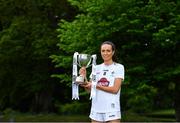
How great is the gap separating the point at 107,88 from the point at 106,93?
69mm

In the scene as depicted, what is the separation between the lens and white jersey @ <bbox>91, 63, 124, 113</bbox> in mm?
6074

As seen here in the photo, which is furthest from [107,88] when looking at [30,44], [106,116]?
[30,44]

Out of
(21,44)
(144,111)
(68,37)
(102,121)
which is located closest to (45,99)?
(21,44)

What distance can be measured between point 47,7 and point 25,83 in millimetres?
5964

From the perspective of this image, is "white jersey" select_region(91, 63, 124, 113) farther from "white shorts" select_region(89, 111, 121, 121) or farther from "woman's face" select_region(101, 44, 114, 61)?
"woman's face" select_region(101, 44, 114, 61)

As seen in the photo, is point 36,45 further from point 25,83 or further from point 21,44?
point 25,83

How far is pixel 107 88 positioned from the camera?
6.05 metres

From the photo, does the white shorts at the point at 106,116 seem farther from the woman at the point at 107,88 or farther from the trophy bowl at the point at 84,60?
the trophy bowl at the point at 84,60

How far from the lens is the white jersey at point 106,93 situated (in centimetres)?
607

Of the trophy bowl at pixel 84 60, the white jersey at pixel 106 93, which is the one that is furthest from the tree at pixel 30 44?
the white jersey at pixel 106 93

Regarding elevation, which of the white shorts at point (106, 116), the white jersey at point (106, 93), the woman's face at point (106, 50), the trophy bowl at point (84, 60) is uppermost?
the woman's face at point (106, 50)

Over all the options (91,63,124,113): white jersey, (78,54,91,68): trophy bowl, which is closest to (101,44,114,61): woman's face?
(91,63,124,113): white jersey

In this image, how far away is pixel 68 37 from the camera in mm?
25297

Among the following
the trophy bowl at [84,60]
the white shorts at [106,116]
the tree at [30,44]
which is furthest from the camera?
the tree at [30,44]
